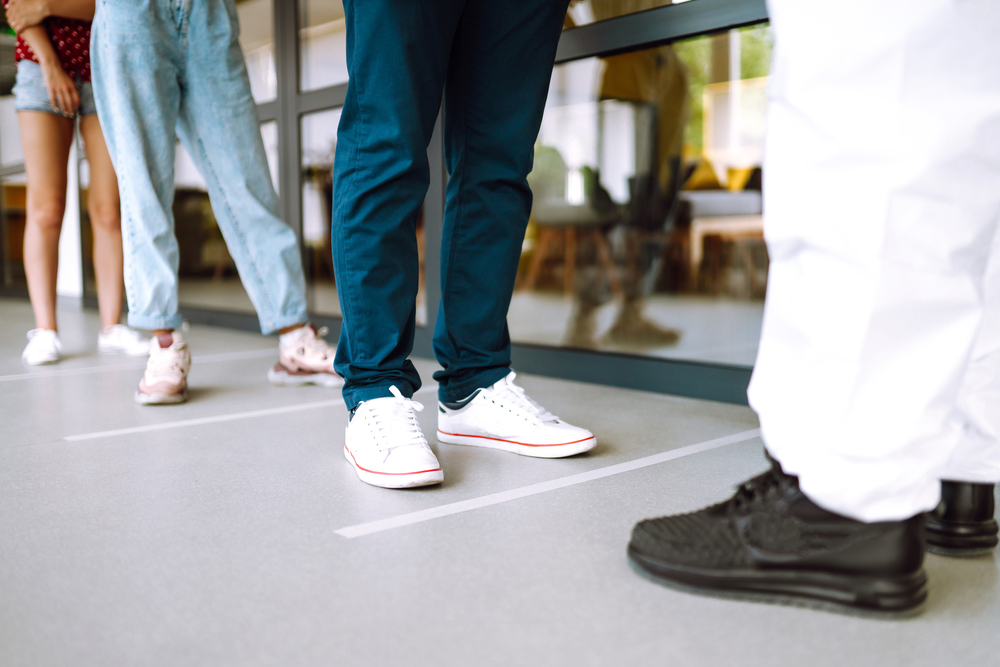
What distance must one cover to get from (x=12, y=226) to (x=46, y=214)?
3649mm

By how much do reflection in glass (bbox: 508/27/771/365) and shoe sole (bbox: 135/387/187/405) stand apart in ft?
4.83

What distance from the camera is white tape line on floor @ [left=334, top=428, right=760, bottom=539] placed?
906 mm

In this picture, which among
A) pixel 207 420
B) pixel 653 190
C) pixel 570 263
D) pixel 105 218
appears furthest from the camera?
pixel 653 190

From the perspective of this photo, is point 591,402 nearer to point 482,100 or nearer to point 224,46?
point 482,100

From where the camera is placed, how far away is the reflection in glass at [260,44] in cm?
288

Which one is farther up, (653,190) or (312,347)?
(653,190)

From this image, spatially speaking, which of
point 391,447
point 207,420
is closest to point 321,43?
point 207,420

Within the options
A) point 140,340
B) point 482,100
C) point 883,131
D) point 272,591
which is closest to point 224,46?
point 482,100

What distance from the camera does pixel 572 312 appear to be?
3066 millimetres

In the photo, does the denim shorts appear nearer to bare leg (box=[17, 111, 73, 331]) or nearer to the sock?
bare leg (box=[17, 111, 73, 331])

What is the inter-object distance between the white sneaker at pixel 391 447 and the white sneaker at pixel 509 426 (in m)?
0.15

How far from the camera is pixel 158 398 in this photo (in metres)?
1.65

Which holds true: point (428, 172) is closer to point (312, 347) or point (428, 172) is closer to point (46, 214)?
point (312, 347)

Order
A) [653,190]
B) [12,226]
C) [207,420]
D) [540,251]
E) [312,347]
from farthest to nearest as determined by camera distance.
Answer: [12,226], [653,190], [540,251], [312,347], [207,420]
